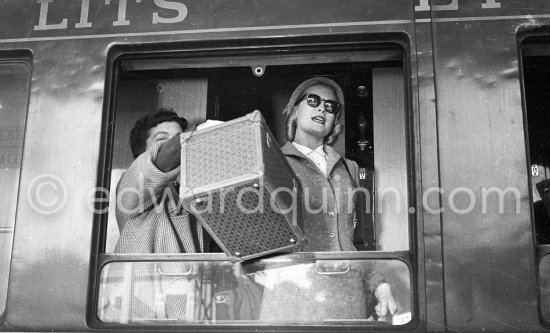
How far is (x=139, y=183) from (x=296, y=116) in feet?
2.26

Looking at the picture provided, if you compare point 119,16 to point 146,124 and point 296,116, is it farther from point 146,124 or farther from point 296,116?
point 296,116

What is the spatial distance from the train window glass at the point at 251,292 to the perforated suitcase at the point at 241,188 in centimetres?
10

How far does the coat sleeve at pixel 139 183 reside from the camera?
2.44 meters

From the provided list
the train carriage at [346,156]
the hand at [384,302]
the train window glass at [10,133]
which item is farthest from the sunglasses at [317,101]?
the train window glass at [10,133]

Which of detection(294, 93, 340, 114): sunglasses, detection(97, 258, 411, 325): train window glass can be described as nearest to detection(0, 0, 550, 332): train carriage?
detection(97, 258, 411, 325): train window glass

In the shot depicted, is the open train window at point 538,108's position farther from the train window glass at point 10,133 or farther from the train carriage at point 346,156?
the train window glass at point 10,133

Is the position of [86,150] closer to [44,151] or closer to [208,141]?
[44,151]

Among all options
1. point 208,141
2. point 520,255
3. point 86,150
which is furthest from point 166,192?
point 520,255

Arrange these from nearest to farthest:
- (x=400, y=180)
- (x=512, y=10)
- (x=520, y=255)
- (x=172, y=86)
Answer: (x=520, y=255), (x=512, y=10), (x=400, y=180), (x=172, y=86)

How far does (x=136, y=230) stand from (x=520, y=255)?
1284 mm

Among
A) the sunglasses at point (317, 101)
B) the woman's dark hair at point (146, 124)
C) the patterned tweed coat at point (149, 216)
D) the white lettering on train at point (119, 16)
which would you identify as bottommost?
the patterned tweed coat at point (149, 216)

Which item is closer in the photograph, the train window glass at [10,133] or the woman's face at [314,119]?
the train window glass at [10,133]

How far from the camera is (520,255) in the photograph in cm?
209

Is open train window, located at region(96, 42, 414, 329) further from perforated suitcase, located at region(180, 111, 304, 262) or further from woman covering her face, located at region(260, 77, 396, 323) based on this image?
perforated suitcase, located at region(180, 111, 304, 262)
